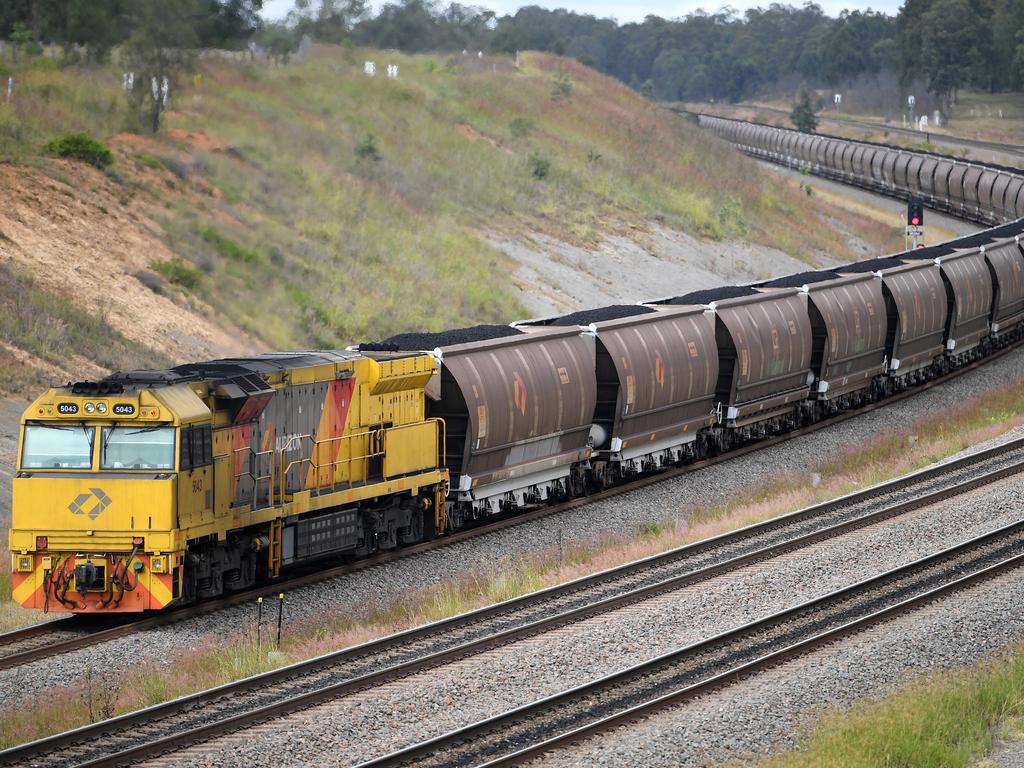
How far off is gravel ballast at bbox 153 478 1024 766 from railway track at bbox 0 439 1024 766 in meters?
0.23

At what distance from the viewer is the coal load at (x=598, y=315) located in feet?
94.4

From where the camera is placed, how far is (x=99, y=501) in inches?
688

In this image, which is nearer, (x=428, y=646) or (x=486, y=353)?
(x=428, y=646)

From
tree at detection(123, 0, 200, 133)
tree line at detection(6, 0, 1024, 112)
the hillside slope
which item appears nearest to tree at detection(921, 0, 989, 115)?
tree line at detection(6, 0, 1024, 112)

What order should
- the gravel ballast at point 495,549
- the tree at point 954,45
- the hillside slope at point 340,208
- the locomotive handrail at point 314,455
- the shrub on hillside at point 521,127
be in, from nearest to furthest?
the gravel ballast at point 495,549
the locomotive handrail at point 314,455
the hillside slope at point 340,208
the shrub on hillside at point 521,127
the tree at point 954,45

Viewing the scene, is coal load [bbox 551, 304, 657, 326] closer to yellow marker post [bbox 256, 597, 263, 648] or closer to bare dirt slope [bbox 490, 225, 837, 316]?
yellow marker post [bbox 256, 597, 263, 648]

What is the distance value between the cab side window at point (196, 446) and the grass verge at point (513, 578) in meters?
2.33

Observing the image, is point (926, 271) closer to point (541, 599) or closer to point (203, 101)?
point (541, 599)

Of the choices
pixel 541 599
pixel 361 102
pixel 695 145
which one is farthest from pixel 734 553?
pixel 695 145

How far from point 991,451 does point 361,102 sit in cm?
4385

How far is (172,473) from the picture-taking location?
688 inches

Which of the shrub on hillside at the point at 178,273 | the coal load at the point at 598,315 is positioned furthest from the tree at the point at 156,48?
the coal load at the point at 598,315

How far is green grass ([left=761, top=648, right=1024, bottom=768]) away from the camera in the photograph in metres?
12.8

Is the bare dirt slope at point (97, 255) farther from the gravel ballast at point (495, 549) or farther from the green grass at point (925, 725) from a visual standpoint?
the green grass at point (925, 725)
